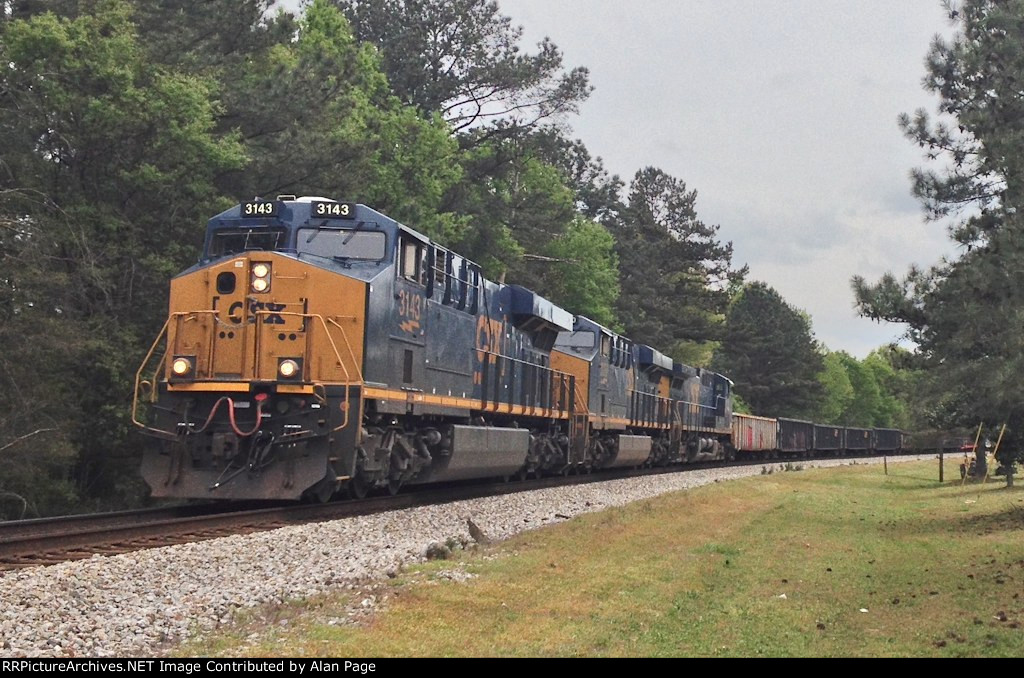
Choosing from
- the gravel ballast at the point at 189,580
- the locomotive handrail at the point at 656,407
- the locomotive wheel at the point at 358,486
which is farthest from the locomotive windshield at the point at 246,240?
the locomotive handrail at the point at 656,407

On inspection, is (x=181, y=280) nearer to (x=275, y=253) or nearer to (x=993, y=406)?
(x=275, y=253)

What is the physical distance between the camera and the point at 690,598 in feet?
29.7

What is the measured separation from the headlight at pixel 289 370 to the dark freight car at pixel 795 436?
41.7 meters

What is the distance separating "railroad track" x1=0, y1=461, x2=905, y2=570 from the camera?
1034cm

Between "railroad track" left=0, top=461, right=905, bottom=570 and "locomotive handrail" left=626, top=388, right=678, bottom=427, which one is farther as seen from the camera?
"locomotive handrail" left=626, top=388, right=678, bottom=427

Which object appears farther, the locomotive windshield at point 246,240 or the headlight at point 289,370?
the locomotive windshield at point 246,240

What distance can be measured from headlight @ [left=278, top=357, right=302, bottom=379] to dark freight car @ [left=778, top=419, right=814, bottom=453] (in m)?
41.7

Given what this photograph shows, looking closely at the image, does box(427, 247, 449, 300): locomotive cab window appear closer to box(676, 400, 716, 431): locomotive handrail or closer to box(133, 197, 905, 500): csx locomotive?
box(133, 197, 905, 500): csx locomotive

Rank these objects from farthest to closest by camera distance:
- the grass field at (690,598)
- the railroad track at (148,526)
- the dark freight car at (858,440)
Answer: the dark freight car at (858,440) → the railroad track at (148,526) → the grass field at (690,598)

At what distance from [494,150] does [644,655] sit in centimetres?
4079

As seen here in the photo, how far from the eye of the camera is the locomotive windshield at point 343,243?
15.0m

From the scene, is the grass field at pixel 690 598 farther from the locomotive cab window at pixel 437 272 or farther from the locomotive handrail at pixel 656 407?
the locomotive handrail at pixel 656 407

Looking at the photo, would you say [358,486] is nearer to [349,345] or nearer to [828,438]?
[349,345]

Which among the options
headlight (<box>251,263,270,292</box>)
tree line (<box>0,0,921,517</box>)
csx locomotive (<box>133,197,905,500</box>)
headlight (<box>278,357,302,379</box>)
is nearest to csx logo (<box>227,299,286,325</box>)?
csx locomotive (<box>133,197,905,500</box>)
